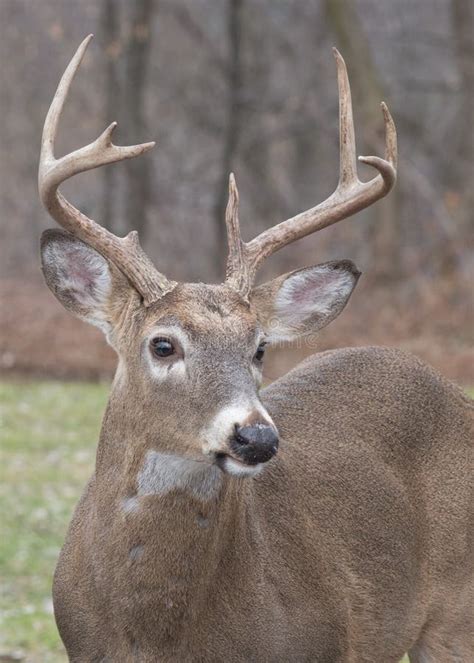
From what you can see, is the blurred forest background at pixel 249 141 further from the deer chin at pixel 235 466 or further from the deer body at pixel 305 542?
the deer chin at pixel 235 466

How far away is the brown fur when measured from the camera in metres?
4.67

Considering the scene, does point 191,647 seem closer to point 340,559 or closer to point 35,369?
point 340,559

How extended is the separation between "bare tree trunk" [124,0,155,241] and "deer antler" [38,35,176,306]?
1481cm

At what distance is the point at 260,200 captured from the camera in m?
22.6

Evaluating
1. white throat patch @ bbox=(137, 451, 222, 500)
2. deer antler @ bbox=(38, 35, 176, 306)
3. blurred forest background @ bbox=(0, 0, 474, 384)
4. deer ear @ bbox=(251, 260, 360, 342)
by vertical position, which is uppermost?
deer antler @ bbox=(38, 35, 176, 306)

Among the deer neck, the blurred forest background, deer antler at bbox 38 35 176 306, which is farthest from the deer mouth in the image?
the blurred forest background

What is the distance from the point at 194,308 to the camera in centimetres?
468

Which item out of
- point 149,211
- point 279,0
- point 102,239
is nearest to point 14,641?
point 102,239

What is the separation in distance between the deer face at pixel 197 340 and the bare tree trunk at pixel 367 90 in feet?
43.6

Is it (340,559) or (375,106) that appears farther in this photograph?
(375,106)

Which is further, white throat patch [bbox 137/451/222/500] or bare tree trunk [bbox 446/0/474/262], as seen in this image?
bare tree trunk [bbox 446/0/474/262]

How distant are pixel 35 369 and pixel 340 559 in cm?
1161

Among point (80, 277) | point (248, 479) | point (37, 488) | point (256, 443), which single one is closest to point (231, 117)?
point (37, 488)

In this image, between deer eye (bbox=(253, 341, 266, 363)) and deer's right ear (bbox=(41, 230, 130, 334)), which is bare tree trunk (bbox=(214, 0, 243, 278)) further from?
deer eye (bbox=(253, 341, 266, 363))
